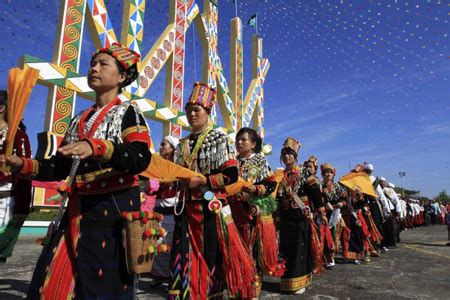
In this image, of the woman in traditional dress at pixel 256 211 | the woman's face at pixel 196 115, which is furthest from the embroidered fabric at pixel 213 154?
the woman in traditional dress at pixel 256 211

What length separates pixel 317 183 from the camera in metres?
5.61

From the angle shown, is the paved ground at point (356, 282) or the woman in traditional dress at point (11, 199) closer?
the woman in traditional dress at point (11, 199)

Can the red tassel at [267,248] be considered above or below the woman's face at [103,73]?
below

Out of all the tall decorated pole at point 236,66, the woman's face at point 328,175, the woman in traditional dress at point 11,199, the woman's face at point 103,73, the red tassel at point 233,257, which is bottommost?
the red tassel at point 233,257

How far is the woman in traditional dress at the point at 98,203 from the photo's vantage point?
1835mm

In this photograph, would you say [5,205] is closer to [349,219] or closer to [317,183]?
[317,183]

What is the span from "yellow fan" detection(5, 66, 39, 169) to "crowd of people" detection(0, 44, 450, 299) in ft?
0.80

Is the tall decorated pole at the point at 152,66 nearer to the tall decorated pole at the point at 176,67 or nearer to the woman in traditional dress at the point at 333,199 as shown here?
the tall decorated pole at the point at 176,67

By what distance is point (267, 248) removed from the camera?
4.40 m

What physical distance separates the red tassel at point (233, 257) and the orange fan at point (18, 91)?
190 centimetres

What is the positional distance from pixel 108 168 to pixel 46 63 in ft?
→ 25.1

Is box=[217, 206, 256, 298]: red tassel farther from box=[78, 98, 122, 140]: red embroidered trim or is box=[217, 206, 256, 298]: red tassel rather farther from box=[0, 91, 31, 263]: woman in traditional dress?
box=[0, 91, 31, 263]: woman in traditional dress

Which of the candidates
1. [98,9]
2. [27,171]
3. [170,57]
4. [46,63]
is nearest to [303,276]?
[27,171]

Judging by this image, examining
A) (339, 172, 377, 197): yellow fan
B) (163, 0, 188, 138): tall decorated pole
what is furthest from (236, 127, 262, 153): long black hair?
(163, 0, 188, 138): tall decorated pole
